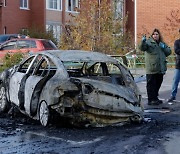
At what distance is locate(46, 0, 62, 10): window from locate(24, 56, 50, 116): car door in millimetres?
32099

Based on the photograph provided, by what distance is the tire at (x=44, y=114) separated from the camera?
8.39m

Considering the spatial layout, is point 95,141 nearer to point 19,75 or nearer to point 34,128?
point 34,128

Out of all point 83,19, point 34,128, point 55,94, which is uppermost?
point 83,19

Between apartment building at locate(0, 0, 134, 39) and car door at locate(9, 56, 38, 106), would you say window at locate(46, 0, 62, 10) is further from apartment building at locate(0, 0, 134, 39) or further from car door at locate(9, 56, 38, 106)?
car door at locate(9, 56, 38, 106)

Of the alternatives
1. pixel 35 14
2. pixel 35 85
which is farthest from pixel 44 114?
pixel 35 14

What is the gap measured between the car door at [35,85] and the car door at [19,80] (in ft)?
0.66

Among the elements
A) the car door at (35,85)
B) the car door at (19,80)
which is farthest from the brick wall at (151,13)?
the car door at (35,85)

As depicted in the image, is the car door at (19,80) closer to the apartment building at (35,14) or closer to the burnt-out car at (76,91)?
the burnt-out car at (76,91)

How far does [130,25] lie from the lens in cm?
4359

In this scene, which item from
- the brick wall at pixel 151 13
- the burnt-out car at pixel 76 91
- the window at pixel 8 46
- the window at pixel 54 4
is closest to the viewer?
the burnt-out car at pixel 76 91

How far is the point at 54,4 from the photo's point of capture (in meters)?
42.0

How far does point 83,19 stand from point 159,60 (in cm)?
1051

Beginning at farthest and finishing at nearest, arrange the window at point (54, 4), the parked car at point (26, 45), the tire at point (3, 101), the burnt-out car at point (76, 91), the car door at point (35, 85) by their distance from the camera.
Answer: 1. the window at point (54, 4)
2. the parked car at point (26, 45)
3. the tire at point (3, 101)
4. the car door at point (35, 85)
5. the burnt-out car at point (76, 91)

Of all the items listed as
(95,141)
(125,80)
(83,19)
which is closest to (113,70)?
(125,80)
